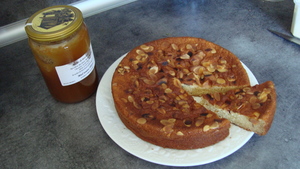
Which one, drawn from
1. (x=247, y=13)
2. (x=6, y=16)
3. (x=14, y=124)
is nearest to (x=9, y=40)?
(x=6, y=16)

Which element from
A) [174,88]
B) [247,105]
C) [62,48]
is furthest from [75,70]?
[247,105]

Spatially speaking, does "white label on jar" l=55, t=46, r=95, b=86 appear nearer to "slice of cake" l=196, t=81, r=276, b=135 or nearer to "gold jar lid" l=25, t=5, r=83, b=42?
"gold jar lid" l=25, t=5, r=83, b=42

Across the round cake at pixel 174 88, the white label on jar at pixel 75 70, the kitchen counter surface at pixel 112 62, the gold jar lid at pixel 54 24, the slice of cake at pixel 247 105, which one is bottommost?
the kitchen counter surface at pixel 112 62

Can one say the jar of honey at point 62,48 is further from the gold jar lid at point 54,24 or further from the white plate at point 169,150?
the white plate at point 169,150

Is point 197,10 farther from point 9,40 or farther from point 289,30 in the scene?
point 9,40

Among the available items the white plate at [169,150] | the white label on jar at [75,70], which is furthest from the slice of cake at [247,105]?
the white label on jar at [75,70]

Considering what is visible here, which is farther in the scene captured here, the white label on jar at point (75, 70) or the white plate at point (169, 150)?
the white label on jar at point (75, 70)

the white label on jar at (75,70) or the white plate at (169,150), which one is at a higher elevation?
the white label on jar at (75,70)
